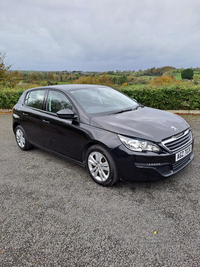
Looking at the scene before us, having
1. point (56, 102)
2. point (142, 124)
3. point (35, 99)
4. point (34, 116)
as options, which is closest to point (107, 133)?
point (142, 124)

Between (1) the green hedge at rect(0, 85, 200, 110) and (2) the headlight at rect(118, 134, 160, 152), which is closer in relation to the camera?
(2) the headlight at rect(118, 134, 160, 152)

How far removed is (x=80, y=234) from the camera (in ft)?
7.98

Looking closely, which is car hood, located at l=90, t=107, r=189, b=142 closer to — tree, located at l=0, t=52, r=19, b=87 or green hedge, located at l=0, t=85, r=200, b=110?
green hedge, located at l=0, t=85, r=200, b=110

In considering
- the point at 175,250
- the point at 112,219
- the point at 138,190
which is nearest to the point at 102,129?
the point at 138,190

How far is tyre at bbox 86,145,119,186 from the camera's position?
Result: 3.21m

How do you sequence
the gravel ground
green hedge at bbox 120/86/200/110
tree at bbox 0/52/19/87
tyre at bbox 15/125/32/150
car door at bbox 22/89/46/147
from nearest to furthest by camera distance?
the gravel ground, car door at bbox 22/89/46/147, tyre at bbox 15/125/32/150, green hedge at bbox 120/86/200/110, tree at bbox 0/52/19/87

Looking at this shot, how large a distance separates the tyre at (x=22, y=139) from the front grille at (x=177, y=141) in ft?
11.2

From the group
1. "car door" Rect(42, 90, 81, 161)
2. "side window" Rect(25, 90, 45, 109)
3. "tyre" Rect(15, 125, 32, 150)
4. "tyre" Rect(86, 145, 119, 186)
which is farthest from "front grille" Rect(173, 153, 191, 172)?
"tyre" Rect(15, 125, 32, 150)

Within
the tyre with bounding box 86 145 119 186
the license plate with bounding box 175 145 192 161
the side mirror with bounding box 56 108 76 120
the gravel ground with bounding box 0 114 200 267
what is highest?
the side mirror with bounding box 56 108 76 120

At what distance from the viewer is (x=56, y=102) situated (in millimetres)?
Result: 4191

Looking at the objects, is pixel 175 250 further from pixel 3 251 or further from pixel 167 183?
pixel 3 251

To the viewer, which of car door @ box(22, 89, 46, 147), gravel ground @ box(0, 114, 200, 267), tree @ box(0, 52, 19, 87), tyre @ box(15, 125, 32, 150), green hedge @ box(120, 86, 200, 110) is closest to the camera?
gravel ground @ box(0, 114, 200, 267)

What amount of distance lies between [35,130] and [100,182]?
6.81ft

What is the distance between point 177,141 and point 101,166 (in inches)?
49.6
